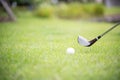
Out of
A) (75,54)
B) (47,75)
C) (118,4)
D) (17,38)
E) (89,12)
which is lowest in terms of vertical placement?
(118,4)

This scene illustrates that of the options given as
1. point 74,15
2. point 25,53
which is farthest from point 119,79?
point 74,15

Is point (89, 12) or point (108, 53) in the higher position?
point (108, 53)

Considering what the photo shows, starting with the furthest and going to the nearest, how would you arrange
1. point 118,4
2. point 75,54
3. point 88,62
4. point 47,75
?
point 118,4 → point 75,54 → point 88,62 → point 47,75

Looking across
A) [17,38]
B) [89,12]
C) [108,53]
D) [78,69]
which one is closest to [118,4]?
[89,12]

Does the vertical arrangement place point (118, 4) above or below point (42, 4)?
below

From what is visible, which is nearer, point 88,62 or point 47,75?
point 47,75

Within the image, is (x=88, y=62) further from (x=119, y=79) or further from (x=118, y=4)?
(x=118, y=4)

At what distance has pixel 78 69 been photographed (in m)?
3.82

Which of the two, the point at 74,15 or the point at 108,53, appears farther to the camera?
the point at 74,15

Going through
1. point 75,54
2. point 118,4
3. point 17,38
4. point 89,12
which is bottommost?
point 118,4

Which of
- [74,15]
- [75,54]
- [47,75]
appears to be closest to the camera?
[47,75]

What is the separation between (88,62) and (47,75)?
2.72 ft

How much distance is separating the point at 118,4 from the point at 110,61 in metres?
14.2

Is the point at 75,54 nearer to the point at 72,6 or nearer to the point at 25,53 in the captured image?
the point at 25,53
